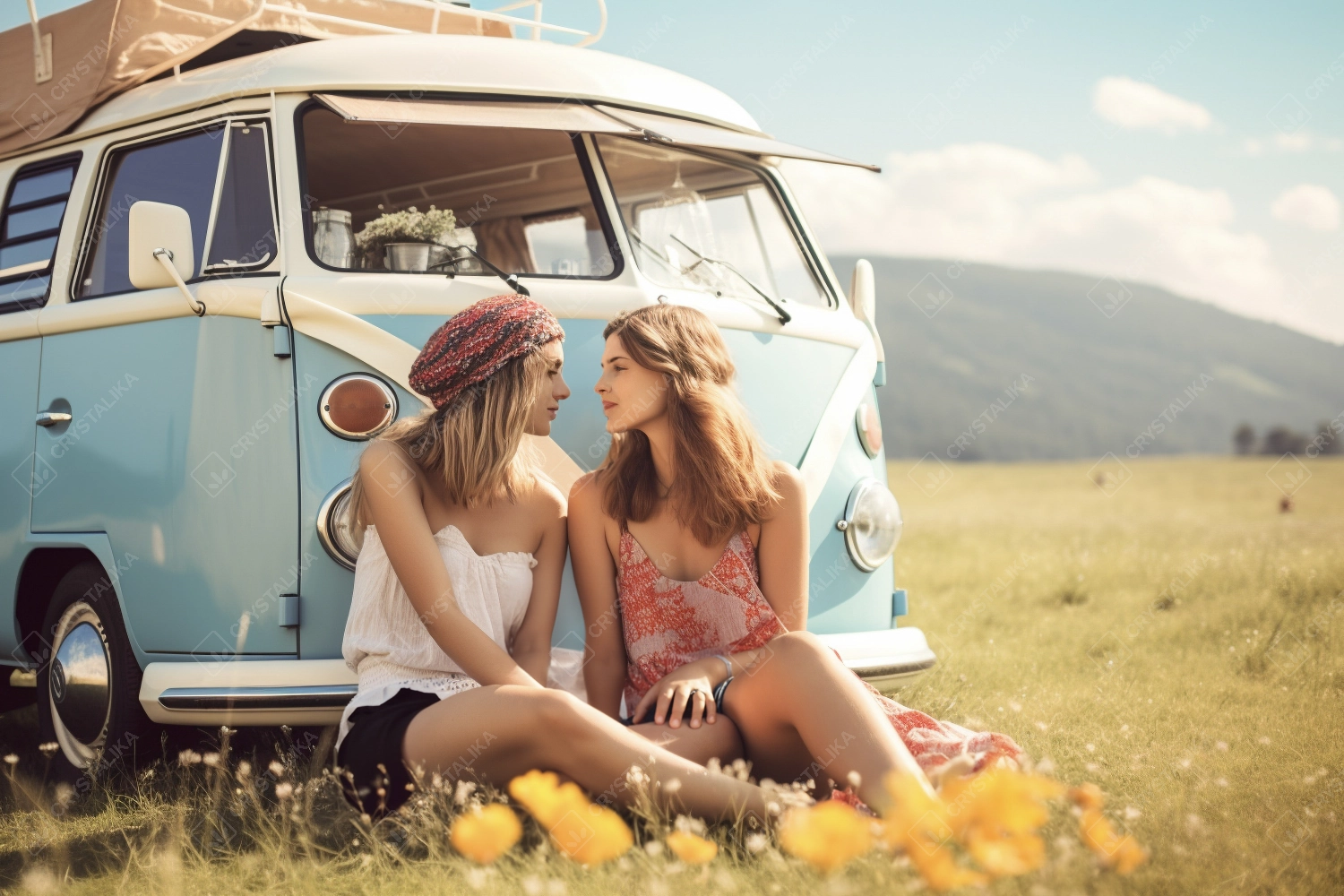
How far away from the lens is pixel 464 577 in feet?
11.2

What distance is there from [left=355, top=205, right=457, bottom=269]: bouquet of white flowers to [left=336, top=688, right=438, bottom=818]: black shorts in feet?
5.10

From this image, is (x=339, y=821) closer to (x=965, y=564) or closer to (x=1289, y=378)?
(x=965, y=564)

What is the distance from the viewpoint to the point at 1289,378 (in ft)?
506

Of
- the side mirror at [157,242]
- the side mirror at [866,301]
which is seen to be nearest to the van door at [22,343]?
the side mirror at [157,242]

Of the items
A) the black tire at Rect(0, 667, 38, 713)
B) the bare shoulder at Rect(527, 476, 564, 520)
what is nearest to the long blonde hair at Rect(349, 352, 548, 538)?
the bare shoulder at Rect(527, 476, 564, 520)

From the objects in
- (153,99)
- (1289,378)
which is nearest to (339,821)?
(153,99)

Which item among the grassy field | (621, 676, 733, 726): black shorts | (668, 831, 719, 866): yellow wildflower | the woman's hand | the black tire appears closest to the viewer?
(668, 831, 719, 866): yellow wildflower

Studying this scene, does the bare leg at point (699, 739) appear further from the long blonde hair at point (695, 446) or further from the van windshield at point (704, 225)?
the van windshield at point (704, 225)

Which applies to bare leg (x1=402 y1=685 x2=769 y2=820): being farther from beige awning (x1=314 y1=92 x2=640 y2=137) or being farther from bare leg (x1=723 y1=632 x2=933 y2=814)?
beige awning (x1=314 y1=92 x2=640 y2=137)

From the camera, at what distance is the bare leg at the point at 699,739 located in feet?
10.2

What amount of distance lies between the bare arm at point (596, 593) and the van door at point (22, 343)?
213 centimetres

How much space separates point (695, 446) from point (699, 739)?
2.73 feet

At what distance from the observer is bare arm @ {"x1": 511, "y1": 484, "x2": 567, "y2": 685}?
348cm

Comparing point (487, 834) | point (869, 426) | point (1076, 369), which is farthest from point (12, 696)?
point (1076, 369)
